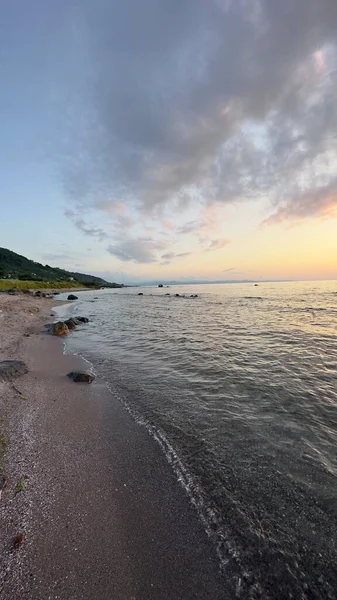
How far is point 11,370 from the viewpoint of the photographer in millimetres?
11336

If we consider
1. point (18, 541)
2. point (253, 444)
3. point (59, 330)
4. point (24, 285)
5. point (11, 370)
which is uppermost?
point (24, 285)

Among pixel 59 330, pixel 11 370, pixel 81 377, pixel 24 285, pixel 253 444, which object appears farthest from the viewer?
pixel 24 285

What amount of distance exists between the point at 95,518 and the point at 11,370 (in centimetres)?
877

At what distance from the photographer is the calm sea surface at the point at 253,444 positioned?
160 inches

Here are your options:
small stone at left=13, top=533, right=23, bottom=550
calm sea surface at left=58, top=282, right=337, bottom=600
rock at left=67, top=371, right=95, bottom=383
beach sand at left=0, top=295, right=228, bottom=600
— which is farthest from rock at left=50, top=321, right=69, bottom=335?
small stone at left=13, top=533, right=23, bottom=550

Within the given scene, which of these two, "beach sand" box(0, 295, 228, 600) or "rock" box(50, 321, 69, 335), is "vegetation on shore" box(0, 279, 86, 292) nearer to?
"rock" box(50, 321, 69, 335)

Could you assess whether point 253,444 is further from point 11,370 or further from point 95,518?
point 11,370

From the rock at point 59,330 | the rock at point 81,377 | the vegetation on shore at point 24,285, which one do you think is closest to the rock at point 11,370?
the rock at point 81,377

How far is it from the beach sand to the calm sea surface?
461 millimetres

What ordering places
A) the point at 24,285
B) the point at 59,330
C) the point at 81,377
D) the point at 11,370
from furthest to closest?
the point at 24,285
the point at 59,330
the point at 81,377
the point at 11,370

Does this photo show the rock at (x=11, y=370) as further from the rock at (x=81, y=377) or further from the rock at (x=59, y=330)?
the rock at (x=59, y=330)

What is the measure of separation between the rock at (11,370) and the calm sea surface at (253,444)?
11.7 ft

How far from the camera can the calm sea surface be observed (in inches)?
160

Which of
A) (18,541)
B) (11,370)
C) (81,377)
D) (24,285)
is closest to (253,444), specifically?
(18,541)
